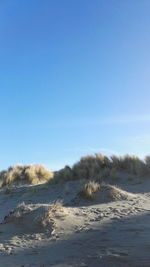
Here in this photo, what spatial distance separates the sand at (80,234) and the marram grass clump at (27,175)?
7.23 metres

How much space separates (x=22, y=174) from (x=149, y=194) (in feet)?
31.1

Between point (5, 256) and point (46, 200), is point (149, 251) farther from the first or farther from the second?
point (46, 200)

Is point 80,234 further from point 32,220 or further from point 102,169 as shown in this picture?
point 102,169

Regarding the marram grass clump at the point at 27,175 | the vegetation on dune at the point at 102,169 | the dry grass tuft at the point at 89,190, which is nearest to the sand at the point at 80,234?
the dry grass tuft at the point at 89,190

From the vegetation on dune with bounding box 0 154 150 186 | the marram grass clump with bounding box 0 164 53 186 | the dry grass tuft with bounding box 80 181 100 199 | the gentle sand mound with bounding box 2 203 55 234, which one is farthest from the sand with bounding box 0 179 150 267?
the marram grass clump with bounding box 0 164 53 186

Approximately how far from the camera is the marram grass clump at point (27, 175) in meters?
20.4

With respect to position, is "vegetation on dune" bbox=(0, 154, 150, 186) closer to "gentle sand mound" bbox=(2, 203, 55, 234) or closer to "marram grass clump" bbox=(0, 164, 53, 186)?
"marram grass clump" bbox=(0, 164, 53, 186)

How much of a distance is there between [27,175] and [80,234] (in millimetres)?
12216

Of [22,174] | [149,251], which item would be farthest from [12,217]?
[22,174]

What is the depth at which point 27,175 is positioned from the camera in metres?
Answer: 20.6

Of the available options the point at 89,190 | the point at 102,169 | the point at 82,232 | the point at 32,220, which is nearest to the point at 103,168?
the point at 102,169

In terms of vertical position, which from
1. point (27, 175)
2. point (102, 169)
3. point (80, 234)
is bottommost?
point (80, 234)

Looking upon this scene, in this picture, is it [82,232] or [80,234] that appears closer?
[80,234]

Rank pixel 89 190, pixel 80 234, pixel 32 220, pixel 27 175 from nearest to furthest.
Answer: pixel 80 234, pixel 32 220, pixel 89 190, pixel 27 175
